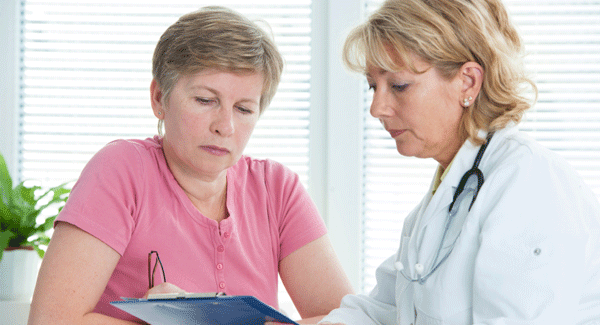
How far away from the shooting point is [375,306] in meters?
1.42

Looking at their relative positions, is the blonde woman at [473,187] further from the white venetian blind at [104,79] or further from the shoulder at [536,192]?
the white venetian blind at [104,79]

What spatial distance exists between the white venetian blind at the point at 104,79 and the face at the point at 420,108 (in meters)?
1.36

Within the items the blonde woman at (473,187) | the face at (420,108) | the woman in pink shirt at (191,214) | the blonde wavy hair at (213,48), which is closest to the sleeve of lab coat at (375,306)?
the blonde woman at (473,187)

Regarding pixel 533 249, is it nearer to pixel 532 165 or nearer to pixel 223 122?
pixel 532 165

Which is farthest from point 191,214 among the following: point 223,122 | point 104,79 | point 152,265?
point 104,79

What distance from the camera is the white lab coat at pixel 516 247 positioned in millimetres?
932

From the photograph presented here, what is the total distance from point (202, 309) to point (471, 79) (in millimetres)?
734

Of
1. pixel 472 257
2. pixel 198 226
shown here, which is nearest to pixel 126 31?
pixel 198 226

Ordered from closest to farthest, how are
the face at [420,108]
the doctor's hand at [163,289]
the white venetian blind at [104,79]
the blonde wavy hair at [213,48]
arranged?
the face at [420,108], the doctor's hand at [163,289], the blonde wavy hair at [213,48], the white venetian blind at [104,79]

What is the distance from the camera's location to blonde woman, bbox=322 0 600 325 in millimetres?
945

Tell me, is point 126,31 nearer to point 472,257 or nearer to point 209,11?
point 209,11

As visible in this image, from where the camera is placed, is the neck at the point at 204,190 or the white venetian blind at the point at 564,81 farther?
the white venetian blind at the point at 564,81

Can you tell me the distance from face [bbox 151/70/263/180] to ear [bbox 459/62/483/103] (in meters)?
0.54

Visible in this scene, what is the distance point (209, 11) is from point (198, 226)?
576mm
